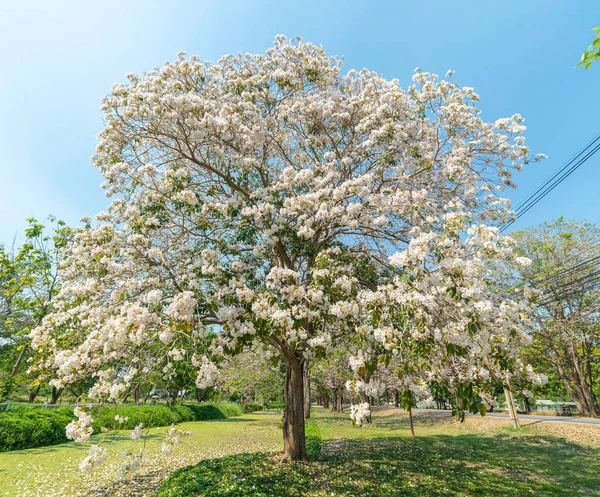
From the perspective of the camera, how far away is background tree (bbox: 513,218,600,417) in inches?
718

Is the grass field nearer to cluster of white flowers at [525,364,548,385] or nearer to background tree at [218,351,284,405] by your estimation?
cluster of white flowers at [525,364,548,385]

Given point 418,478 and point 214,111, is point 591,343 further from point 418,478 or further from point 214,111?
point 214,111

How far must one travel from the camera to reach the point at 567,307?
2017cm

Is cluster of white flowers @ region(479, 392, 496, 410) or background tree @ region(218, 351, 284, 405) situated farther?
background tree @ region(218, 351, 284, 405)

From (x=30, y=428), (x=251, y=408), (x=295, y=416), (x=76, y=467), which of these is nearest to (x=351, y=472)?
(x=295, y=416)

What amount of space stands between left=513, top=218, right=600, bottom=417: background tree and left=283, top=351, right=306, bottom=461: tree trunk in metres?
15.9

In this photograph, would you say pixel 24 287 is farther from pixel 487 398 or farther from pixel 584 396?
pixel 584 396

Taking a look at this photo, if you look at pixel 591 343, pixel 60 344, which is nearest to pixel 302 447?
pixel 60 344

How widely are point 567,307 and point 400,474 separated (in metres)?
19.1

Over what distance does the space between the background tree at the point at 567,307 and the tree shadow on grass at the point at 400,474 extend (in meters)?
9.70

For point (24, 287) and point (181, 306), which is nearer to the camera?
point (181, 306)

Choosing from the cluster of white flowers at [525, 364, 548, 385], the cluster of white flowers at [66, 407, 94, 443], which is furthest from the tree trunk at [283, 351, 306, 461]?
the cluster of white flowers at [525, 364, 548, 385]

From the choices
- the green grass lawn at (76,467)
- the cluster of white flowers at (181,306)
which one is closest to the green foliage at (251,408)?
the green grass lawn at (76,467)

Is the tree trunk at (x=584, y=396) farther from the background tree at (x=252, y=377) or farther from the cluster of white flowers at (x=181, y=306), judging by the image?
the cluster of white flowers at (x=181, y=306)
